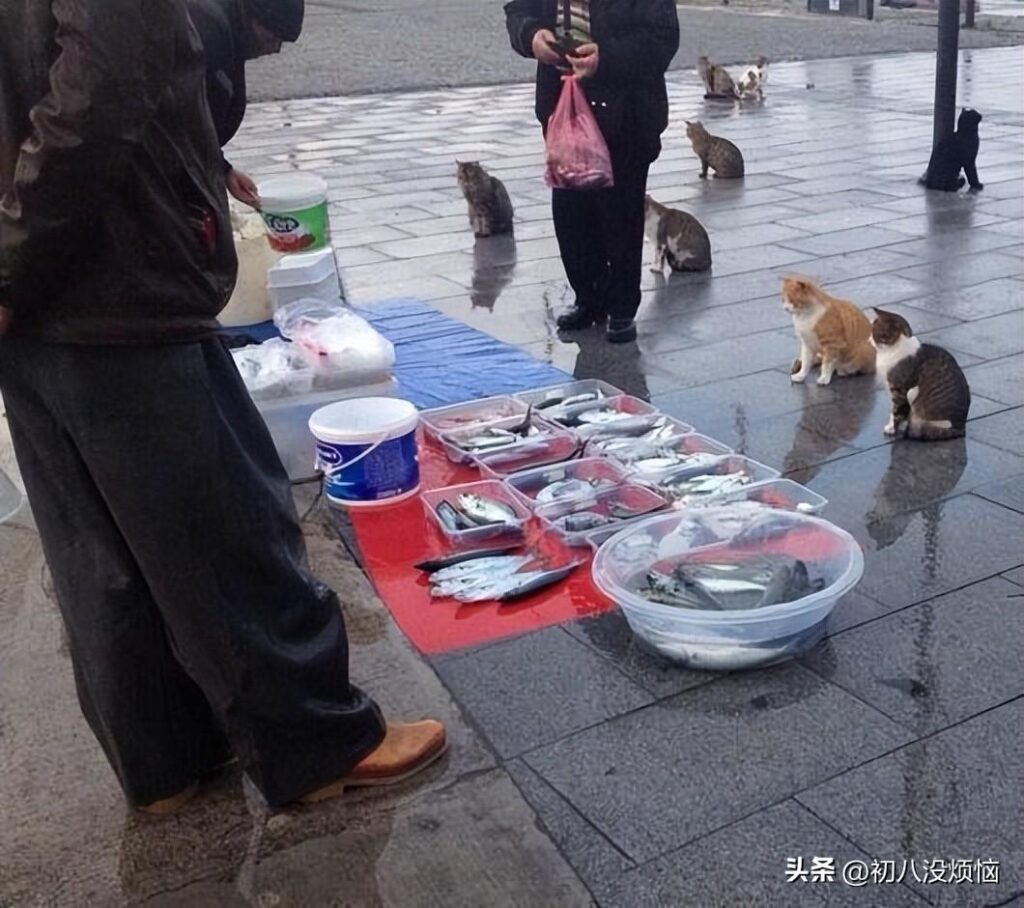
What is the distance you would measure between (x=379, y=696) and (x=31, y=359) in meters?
1.33

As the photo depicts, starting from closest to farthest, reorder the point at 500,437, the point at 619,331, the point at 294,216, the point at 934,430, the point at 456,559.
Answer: the point at 456,559 < the point at 934,430 < the point at 500,437 < the point at 619,331 < the point at 294,216

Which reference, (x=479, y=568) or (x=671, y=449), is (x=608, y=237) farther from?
(x=479, y=568)

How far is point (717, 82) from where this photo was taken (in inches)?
568

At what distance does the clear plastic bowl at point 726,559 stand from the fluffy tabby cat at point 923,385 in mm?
1197

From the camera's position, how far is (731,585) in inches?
126

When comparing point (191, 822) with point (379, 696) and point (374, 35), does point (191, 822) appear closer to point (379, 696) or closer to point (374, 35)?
point (379, 696)

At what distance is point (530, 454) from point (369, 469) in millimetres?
635

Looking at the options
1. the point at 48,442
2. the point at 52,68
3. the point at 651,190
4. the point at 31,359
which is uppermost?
the point at 52,68

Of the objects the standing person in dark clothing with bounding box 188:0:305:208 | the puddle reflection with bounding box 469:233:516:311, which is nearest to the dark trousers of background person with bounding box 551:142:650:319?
the puddle reflection with bounding box 469:233:516:311

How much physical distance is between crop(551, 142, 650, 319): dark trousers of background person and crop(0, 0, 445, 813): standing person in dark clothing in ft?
11.0

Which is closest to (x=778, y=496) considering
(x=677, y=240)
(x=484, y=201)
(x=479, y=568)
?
(x=479, y=568)

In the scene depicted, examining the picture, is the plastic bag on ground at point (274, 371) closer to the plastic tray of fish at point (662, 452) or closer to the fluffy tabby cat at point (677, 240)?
the plastic tray of fish at point (662, 452)

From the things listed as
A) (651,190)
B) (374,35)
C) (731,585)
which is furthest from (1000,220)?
(374,35)

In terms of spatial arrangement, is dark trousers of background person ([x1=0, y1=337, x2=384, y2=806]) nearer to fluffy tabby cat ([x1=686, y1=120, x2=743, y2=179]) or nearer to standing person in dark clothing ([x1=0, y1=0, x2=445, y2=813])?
standing person in dark clothing ([x1=0, y1=0, x2=445, y2=813])
